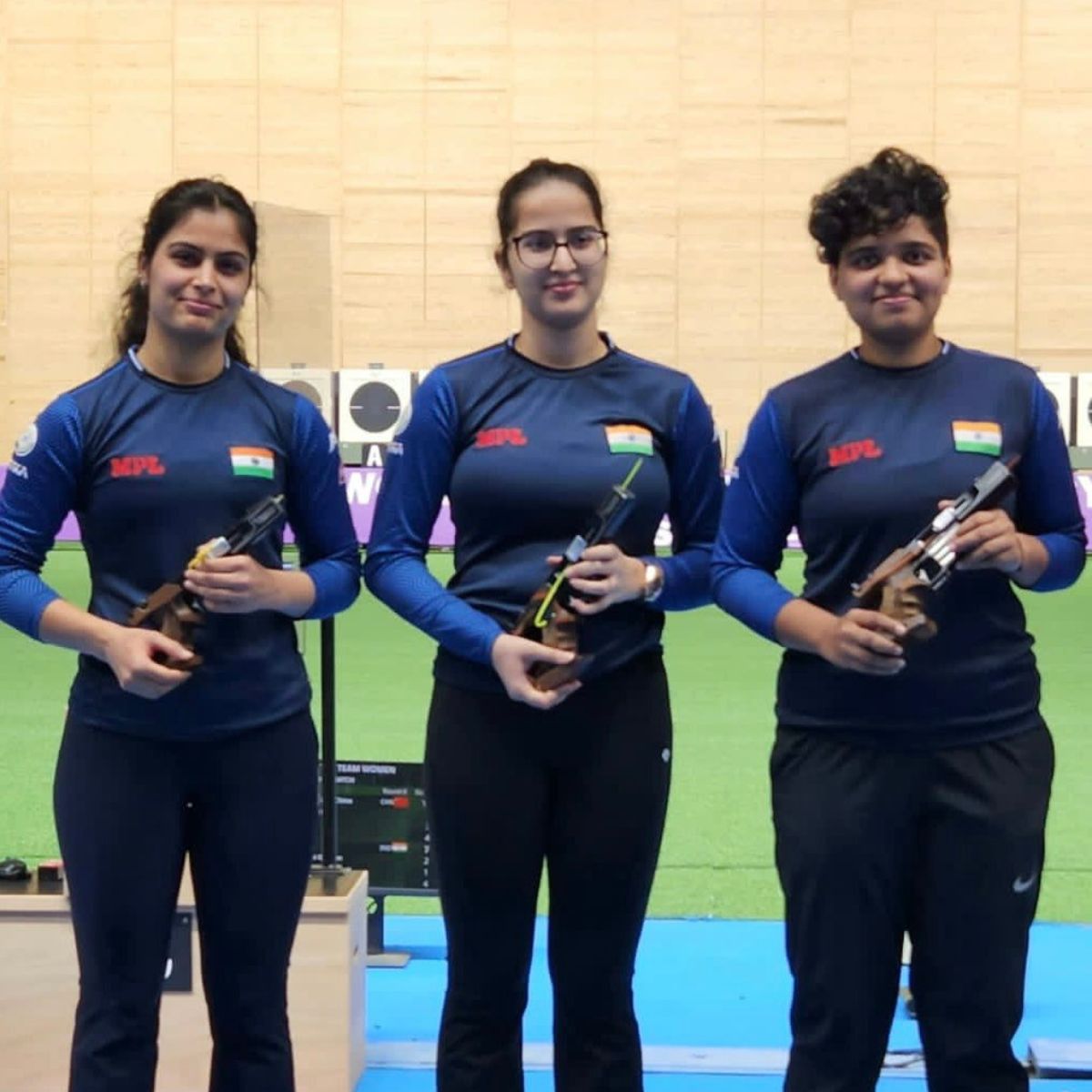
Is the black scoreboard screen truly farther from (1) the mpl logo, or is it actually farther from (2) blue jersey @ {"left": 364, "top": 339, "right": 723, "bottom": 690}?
(1) the mpl logo

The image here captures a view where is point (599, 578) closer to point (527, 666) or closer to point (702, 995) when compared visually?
point (527, 666)

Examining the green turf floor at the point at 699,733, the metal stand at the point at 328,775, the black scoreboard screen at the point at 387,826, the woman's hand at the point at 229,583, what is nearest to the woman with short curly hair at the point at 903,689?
the woman's hand at the point at 229,583

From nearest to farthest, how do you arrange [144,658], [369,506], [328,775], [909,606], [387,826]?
[909,606], [144,658], [328,775], [387,826], [369,506]

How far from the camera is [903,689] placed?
7.89 feet

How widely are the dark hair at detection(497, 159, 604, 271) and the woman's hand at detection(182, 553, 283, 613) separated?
0.61 metres

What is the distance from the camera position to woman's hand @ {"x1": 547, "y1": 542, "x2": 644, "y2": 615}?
244 centimetres

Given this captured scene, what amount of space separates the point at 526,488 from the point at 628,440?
166mm

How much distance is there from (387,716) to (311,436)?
4.37 m

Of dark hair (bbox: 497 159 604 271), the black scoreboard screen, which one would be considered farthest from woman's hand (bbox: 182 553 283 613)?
the black scoreboard screen

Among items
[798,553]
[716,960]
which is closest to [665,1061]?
[716,960]

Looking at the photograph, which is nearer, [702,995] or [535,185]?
[535,185]

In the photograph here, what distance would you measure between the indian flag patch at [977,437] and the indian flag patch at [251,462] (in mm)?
951

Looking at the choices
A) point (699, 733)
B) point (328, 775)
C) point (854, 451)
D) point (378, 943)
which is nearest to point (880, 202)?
point (854, 451)

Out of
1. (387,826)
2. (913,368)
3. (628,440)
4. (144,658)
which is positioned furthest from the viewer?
(387,826)
